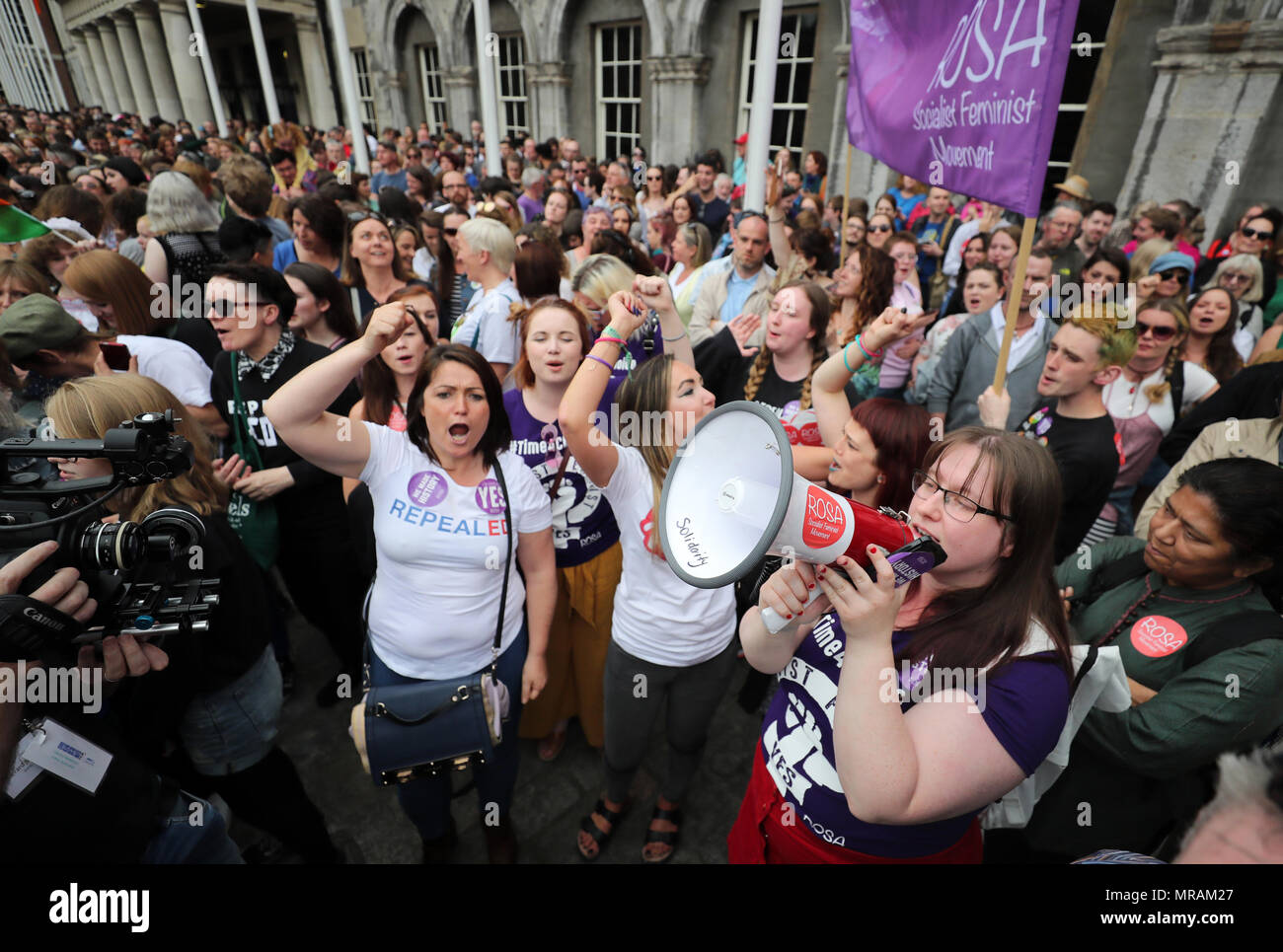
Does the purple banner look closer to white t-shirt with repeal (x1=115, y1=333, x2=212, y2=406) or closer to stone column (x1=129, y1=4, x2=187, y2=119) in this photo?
white t-shirt with repeal (x1=115, y1=333, x2=212, y2=406)

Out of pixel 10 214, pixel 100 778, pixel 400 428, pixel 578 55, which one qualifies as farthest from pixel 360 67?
pixel 100 778

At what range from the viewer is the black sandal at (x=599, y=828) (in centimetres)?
265

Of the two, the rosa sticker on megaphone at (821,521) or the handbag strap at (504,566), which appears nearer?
the rosa sticker on megaphone at (821,521)

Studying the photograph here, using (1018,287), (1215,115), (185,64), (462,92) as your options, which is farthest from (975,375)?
(185,64)

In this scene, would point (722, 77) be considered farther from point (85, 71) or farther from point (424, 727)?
point (85, 71)

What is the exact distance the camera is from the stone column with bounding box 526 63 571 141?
50.6 feet

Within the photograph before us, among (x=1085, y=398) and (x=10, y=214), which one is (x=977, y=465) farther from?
(x=10, y=214)

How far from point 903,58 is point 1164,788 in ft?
11.7

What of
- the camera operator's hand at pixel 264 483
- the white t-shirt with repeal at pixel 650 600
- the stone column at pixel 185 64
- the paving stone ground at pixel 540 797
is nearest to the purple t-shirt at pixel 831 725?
the white t-shirt with repeal at pixel 650 600

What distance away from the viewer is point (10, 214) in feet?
10.2

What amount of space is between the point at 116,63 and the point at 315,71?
1487 cm

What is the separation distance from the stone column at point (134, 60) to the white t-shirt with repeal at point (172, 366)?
129ft

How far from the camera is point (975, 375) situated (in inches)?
150

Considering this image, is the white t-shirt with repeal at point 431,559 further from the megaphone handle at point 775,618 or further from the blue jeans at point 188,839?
the megaphone handle at point 775,618
